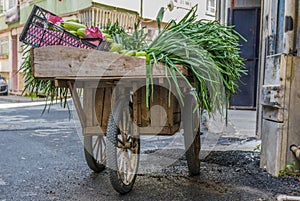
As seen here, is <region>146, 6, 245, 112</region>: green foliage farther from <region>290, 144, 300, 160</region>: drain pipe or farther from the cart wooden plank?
Result: <region>290, 144, 300, 160</region>: drain pipe

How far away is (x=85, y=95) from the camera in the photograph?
2754mm

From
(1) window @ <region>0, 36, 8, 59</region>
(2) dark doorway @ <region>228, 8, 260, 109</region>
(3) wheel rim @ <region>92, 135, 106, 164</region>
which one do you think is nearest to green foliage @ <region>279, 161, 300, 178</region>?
(3) wheel rim @ <region>92, 135, 106, 164</region>

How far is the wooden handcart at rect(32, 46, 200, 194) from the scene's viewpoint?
2.11 metres

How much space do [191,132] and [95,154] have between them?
0.99 meters

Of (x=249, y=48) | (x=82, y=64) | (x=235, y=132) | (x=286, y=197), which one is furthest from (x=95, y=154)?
(x=249, y=48)

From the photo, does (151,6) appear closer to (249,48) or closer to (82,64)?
(249,48)

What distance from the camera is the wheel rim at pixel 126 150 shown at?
2.56 m

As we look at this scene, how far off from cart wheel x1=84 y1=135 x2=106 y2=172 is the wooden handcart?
0.41m

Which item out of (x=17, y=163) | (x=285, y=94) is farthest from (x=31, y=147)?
(x=285, y=94)

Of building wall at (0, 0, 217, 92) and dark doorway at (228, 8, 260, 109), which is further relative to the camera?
building wall at (0, 0, 217, 92)

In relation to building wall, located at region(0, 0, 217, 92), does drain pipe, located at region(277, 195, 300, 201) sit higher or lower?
lower

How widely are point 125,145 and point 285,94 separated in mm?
1536

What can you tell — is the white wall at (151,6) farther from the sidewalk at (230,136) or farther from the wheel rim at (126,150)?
the wheel rim at (126,150)

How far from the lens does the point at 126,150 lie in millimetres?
2646
